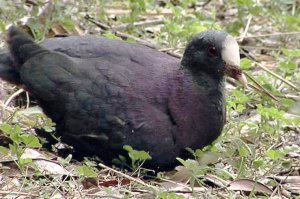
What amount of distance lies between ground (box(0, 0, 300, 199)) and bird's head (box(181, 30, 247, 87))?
13.6 inches

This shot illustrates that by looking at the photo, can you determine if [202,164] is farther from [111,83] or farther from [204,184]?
[111,83]

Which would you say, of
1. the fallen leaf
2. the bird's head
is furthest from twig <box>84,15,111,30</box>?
the fallen leaf

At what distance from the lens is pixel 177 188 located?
434cm

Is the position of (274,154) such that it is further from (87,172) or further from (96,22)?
(96,22)

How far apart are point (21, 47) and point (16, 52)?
5 centimetres

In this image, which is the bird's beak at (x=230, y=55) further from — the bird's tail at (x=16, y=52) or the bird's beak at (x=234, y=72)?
the bird's tail at (x=16, y=52)

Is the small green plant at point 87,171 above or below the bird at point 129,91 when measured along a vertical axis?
below

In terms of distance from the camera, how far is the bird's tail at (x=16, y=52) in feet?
15.6

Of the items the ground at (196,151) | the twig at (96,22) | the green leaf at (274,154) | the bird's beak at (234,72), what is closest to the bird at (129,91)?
the bird's beak at (234,72)

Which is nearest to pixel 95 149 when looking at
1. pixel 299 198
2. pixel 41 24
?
pixel 299 198

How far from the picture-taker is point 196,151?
4.57 metres

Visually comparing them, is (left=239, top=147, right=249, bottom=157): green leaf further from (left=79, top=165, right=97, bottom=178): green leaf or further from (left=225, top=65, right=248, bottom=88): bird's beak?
(left=79, top=165, right=97, bottom=178): green leaf

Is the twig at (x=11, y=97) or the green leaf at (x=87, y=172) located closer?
the green leaf at (x=87, y=172)

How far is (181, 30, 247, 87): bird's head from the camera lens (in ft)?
15.5
